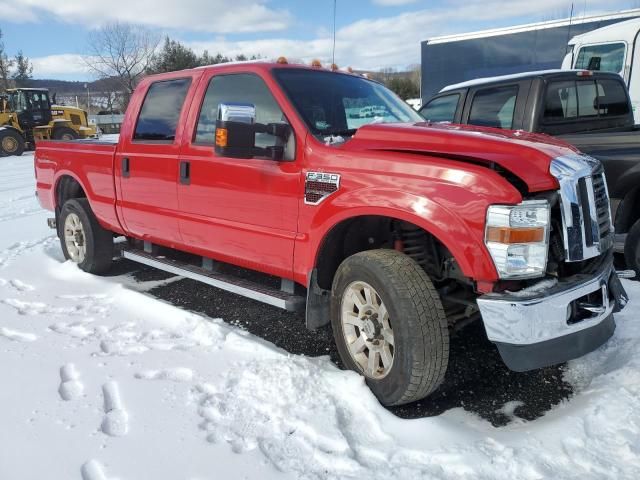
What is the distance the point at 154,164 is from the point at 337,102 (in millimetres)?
1575

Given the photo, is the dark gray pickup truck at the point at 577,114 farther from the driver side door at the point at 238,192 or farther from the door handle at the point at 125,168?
the door handle at the point at 125,168

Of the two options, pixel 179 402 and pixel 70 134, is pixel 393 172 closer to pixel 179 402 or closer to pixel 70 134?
pixel 179 402

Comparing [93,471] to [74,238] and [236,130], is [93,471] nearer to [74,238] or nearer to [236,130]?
[236,130]

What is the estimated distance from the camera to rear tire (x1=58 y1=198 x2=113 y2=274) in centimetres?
518

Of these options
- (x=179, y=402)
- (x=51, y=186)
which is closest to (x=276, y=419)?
(x=179, y=402)

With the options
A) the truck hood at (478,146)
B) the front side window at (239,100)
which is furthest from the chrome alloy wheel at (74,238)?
the truck hood at (478,146)

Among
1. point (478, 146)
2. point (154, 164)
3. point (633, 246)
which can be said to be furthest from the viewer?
point (633, 246)

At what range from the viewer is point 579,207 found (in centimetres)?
267

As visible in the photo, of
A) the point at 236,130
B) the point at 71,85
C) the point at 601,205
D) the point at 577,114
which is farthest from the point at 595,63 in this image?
the point at 71,85

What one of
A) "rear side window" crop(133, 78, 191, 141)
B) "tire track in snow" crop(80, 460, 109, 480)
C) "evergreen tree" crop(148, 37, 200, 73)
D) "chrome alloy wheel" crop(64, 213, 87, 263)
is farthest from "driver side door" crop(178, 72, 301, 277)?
"evergreen tree" crop(148, 37, 200, 73)

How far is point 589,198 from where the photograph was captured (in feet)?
9.11

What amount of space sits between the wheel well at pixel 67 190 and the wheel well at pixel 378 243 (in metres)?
3.41

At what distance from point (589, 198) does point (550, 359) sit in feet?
2.83

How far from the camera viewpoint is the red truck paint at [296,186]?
8.36 ft
